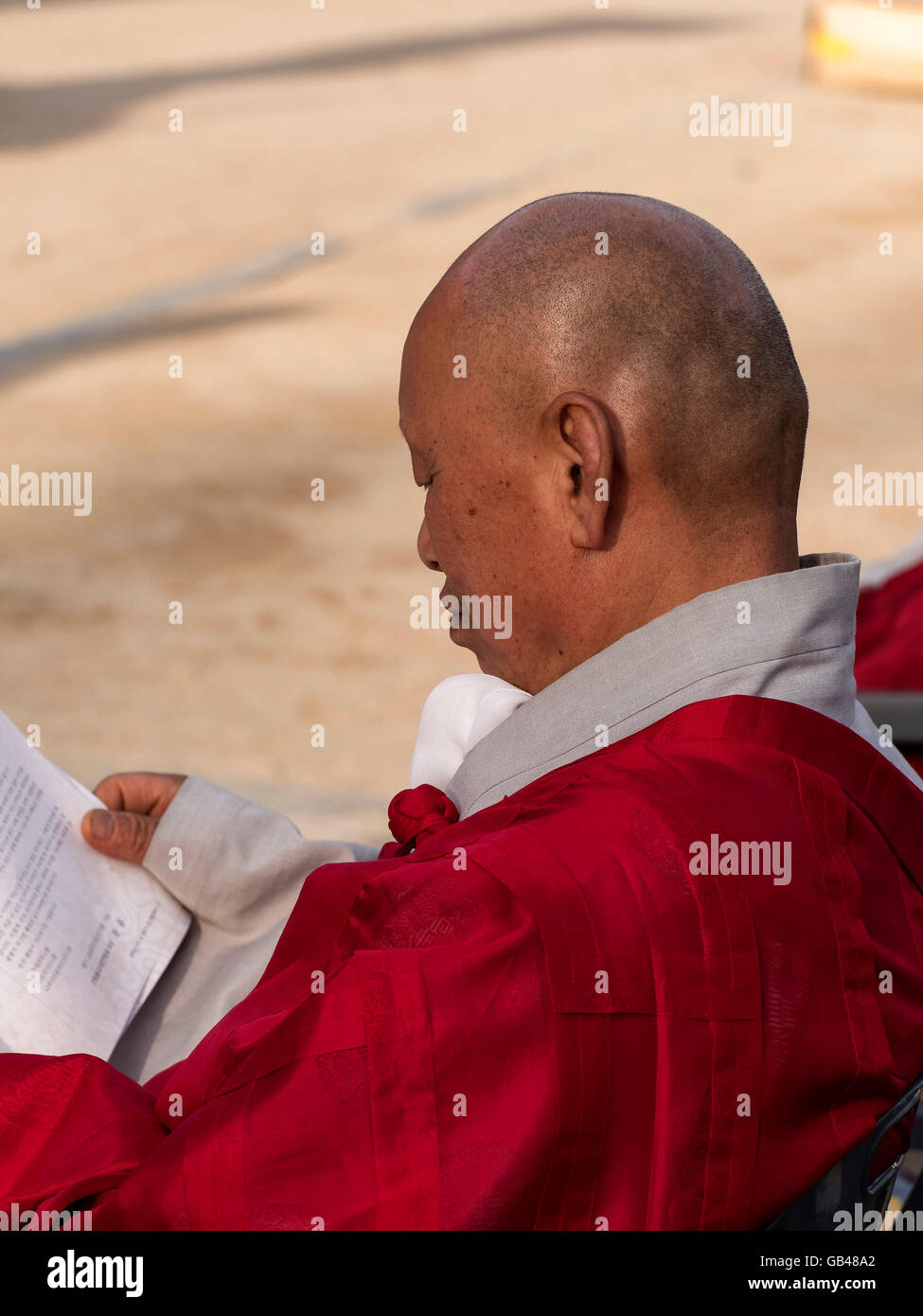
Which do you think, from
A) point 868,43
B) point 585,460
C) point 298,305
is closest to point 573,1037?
point 585,460

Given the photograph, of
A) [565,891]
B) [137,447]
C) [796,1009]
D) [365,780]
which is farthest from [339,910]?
[137,447]

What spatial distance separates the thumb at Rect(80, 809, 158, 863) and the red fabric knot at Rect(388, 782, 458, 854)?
40cm

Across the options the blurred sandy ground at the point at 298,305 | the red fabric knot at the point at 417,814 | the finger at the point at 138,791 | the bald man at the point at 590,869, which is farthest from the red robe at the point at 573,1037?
the blurred sandy ground at the point at 298,305

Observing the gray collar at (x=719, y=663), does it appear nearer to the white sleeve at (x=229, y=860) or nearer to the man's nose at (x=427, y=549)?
the man's nose at (x=427, y=549)

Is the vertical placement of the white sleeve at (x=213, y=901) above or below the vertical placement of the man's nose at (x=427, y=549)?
below

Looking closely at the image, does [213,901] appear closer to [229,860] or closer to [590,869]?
[229,860]

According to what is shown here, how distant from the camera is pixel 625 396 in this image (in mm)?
1279

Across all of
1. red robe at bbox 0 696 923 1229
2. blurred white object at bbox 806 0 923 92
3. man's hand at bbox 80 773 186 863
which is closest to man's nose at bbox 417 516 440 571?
red robe at bbox 0 696 923 1229

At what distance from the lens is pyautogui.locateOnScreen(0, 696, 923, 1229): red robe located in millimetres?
1079

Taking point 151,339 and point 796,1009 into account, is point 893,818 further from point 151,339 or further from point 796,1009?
point 151,339

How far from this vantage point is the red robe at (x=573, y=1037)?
108 centimetres

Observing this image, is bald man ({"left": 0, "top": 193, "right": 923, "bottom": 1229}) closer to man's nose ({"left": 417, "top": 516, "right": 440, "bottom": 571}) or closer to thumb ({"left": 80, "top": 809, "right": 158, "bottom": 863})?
man's nose ({"left": 417, "top": 516, "right": 440, "bottom": 571})

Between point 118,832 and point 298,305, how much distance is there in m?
5.45

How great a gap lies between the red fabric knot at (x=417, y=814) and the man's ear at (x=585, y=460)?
24 centimetres
